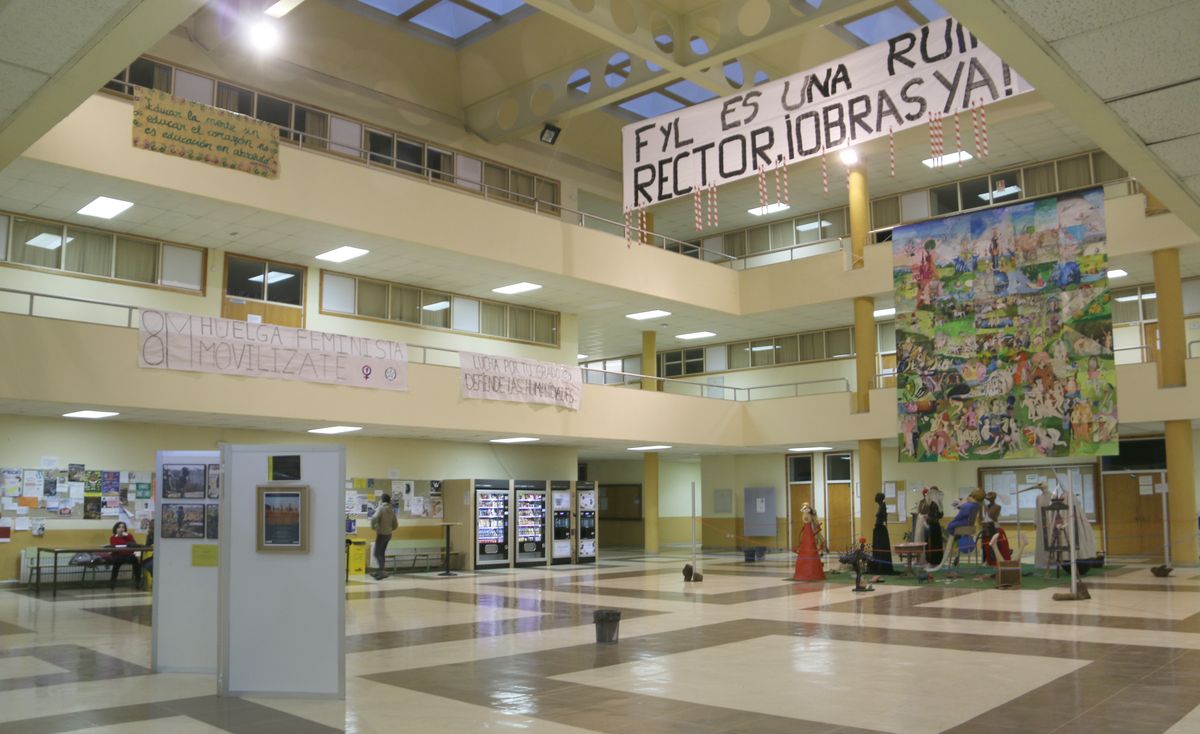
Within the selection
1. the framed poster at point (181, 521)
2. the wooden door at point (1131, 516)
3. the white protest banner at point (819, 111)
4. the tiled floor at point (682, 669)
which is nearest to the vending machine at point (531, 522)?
the white protest banner at point (819, 111)

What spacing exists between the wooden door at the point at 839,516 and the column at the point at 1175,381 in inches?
417

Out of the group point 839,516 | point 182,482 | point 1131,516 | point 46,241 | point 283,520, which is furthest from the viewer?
point 839,516

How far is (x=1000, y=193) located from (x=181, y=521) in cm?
2553

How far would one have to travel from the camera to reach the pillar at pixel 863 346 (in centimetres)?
2684

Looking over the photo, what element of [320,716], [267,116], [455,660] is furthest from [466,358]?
[320,716]

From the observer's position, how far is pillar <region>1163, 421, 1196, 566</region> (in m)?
22.9

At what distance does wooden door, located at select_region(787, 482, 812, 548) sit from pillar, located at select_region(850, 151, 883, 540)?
621cm

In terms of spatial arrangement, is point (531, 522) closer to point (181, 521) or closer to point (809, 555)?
point (809, 555)

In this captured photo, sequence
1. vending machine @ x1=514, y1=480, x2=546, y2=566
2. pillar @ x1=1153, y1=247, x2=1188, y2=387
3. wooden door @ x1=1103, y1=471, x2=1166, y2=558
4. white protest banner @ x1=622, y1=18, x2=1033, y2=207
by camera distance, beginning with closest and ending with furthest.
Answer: white protest banner @ x1=622, y1=18, x2=1033, y2=207
pillar @ x1=1153, y1=247, x2=1188, y2=387
vending machine @ x1=514, y1=480, x2=546, y2=566
wooden door @ x1=1103, y1=471, x2=1166, y2=558

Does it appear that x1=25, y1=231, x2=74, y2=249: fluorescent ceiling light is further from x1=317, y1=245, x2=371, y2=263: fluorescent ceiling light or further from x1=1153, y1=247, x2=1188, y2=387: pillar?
x1=1153, y1=247, x2=1188, y2=387: pillar

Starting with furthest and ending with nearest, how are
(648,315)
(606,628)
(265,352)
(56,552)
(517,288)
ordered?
(648,315), (517,288), (265,352), (56,552), (606,628)

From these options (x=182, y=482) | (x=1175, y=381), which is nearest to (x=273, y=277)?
(x=182, y=482)

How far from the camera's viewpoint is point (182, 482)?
988 centimetres

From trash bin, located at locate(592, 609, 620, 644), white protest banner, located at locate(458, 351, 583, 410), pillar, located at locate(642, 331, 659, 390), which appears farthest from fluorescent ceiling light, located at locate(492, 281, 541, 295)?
trash bin, located at locate(592, 609, 620, 644)
